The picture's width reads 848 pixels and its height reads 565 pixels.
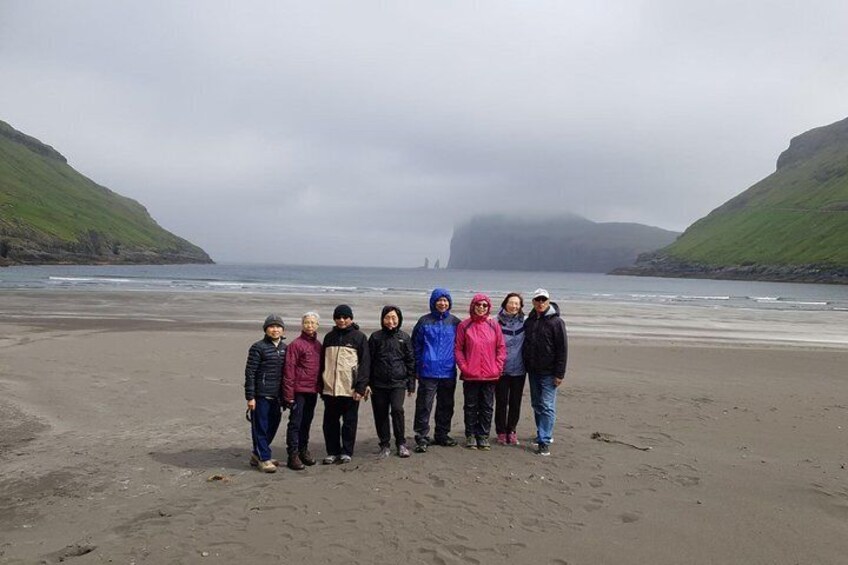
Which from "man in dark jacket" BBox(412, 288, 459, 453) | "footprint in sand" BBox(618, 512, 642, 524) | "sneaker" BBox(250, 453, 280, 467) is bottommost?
"sneaker" BBox(250, 453, 280, 467)

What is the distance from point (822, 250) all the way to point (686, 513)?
175m

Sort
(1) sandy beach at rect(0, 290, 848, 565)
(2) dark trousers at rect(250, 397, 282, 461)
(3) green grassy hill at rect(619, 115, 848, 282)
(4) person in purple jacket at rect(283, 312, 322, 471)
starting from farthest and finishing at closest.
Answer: (3) green grassy hill at rect(619, 115, 848, 282) < (4) person in purple jacket at rect(283, 312, 322, 471) < (2) dark trousers at rect(250, 397, 282, 461) < (1) sandy beach at rect(0, 290, 848, 565)

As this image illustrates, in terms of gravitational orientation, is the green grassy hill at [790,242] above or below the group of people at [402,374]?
above

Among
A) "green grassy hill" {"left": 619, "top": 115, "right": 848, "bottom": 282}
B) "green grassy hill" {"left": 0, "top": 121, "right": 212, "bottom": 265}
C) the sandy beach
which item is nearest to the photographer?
the sandy beach

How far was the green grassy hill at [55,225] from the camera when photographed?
118000 millimetres

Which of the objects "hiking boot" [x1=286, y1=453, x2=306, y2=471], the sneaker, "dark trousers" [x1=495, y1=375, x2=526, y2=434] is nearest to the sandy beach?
"hiking boot" [x1=286, y1=453, x2=306, y2=471]

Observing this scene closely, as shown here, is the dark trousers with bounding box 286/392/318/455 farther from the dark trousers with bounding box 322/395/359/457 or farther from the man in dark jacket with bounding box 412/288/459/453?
the man in dark jacket with bounding box 412/288/459/453

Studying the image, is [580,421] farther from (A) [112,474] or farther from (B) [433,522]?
(A) [112,474]

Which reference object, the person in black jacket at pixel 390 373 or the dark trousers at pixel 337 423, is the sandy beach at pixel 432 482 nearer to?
the dark trousers at pixel 337 423

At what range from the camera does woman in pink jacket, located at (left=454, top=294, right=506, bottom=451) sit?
7.99 metres

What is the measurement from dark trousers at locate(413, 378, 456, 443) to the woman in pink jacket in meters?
0.30

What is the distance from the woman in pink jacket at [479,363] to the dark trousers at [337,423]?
1754mm

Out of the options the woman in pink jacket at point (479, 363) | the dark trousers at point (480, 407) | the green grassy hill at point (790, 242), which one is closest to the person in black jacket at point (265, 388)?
the woman in pink jacket at point (479, 363)

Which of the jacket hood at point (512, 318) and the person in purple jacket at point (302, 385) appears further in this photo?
the jacket hood at point (512, 318)
